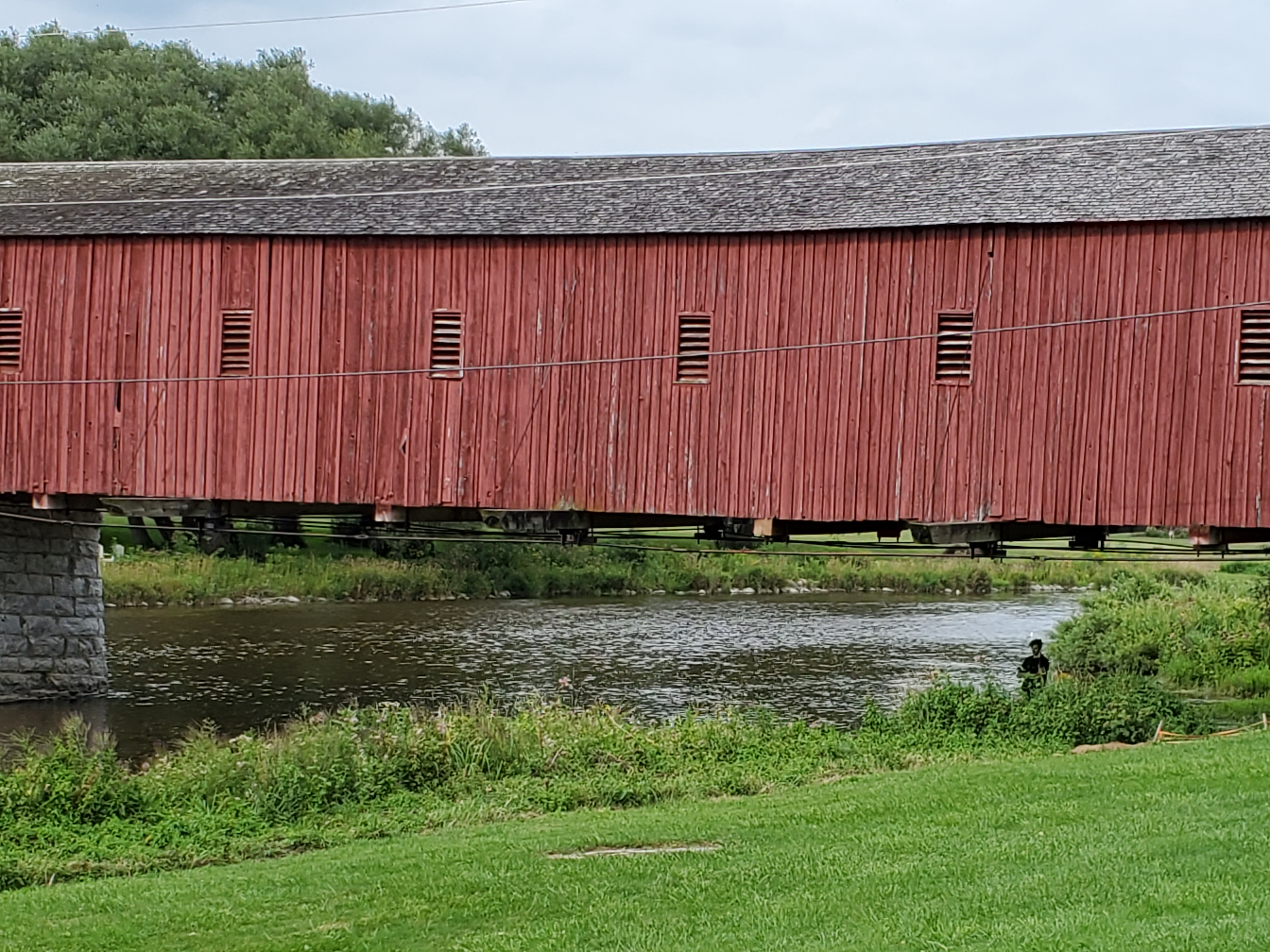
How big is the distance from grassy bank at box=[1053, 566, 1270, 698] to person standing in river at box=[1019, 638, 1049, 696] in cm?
272

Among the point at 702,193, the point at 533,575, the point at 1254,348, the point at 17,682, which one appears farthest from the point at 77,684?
the point at 533,575

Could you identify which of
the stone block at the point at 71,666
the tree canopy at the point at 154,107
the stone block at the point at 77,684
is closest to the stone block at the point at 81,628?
the stone block at the point at 71,666

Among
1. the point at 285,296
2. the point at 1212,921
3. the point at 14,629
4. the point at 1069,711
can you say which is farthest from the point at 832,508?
the point at 14,629

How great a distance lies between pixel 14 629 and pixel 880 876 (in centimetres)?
1367

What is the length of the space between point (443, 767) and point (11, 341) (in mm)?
7140

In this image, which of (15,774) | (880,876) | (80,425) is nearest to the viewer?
(880,876)

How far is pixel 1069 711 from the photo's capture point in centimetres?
1403

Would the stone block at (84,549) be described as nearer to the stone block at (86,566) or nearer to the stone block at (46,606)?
the stone block at (86,566)

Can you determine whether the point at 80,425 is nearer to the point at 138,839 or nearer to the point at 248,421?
the point at 248,421

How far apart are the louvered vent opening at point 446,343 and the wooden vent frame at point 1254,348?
6986 millimetres

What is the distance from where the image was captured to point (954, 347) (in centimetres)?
1433

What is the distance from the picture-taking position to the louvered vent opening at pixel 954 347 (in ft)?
46.8

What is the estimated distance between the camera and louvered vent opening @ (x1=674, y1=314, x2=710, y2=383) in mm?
14852

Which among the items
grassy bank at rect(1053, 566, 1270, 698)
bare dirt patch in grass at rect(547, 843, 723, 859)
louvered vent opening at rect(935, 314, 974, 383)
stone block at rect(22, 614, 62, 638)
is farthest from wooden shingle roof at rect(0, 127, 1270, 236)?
bare dirt patch in grass at rect(547, 843, 723, 859)
